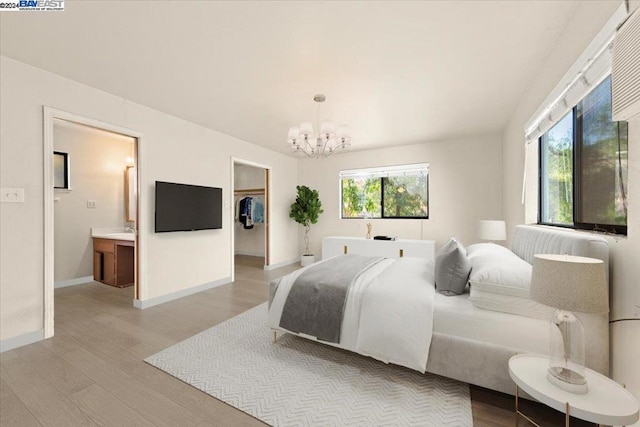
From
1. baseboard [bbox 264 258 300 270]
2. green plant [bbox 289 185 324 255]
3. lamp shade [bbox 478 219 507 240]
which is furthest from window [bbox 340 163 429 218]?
lamp shade [bbox 478 219 507 240]

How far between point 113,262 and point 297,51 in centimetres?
439

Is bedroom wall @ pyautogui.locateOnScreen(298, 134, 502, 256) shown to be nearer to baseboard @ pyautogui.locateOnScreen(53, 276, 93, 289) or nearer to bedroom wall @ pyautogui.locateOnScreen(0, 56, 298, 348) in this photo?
bedroom wall @ pyautogui.locateOnScreen(0, 56, 298, 348)

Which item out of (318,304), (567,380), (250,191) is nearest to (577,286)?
(567,380)

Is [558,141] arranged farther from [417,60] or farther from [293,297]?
[293,297]

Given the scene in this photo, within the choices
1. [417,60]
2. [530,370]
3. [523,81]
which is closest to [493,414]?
[530,370]

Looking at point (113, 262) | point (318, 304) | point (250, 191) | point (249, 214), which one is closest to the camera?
point (318, 304)

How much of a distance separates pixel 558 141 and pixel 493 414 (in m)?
2.34

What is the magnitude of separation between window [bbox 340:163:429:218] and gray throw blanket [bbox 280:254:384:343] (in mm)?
3384

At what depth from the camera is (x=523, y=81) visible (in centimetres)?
273

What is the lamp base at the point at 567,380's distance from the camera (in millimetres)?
1140

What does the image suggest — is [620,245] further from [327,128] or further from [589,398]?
[327,128]

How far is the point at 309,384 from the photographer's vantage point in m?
1.82

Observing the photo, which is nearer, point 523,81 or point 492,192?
point 523,81

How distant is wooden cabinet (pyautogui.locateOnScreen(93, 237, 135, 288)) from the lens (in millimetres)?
4160
